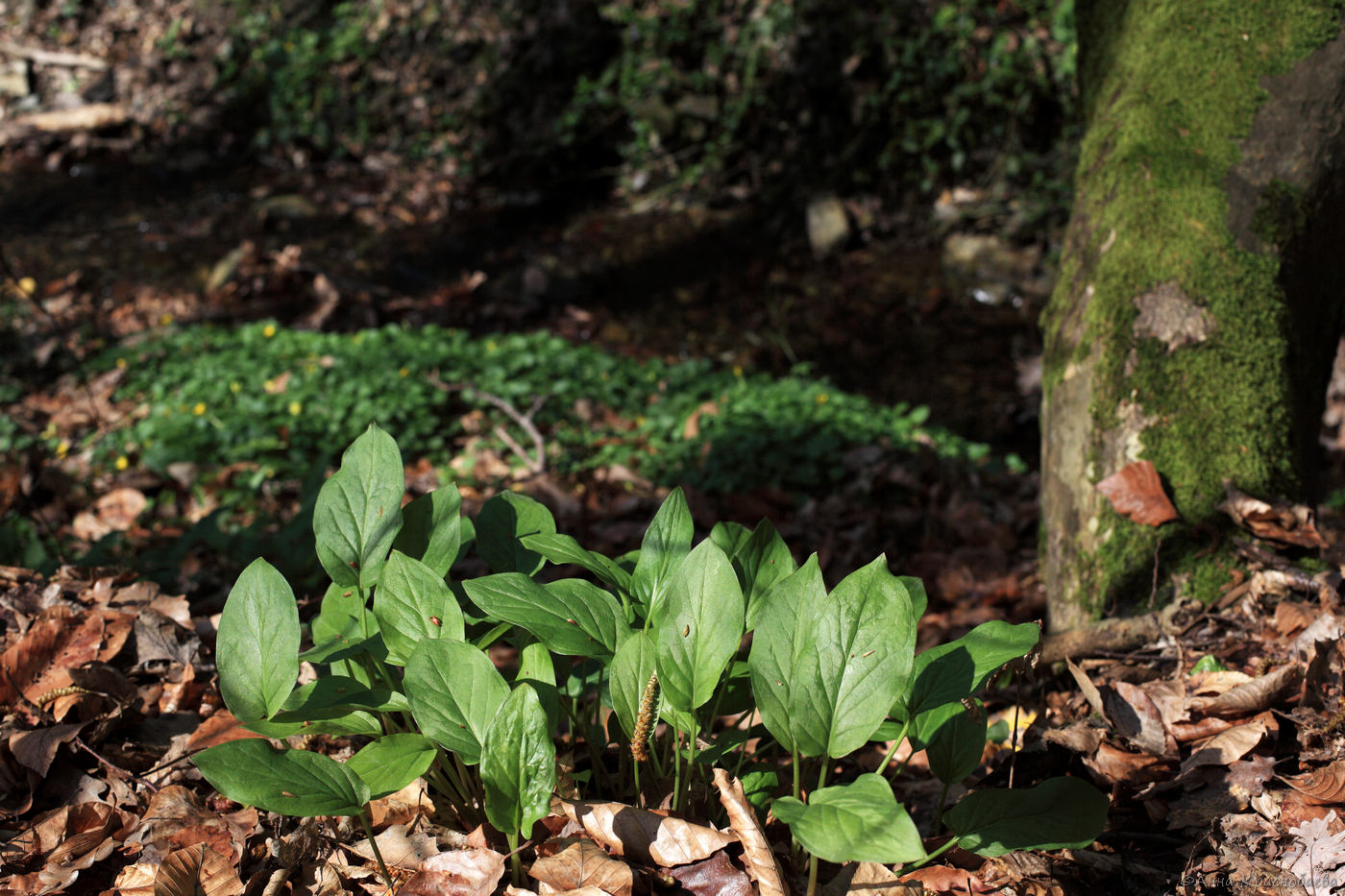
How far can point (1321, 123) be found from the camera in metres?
2.20

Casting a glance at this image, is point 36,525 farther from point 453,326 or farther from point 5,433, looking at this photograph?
point 453,326

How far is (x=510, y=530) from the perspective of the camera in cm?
160

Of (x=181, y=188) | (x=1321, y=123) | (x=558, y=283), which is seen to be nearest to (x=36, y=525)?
(x=558, y=283)

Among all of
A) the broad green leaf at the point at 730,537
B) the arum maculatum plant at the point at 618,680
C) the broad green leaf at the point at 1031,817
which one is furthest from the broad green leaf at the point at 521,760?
the broad green leaf at the point at 1031,817

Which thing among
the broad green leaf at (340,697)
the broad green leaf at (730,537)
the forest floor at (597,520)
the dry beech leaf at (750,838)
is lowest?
the forest floor at (597,520)

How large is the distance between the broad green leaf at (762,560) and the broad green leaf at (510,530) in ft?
1.17

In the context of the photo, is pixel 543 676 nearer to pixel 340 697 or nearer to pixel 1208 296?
pixel 340 697

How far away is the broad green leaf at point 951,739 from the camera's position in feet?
4.39

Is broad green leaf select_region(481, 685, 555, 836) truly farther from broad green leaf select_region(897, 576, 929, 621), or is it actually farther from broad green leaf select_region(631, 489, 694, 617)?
broad green leaf select_region(897, 576, 929, 621)

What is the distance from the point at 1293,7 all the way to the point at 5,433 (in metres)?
5.88

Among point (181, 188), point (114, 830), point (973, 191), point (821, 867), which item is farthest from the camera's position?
point (181, 188)

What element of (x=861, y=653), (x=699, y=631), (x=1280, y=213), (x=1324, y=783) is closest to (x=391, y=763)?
(x=699, y=631)

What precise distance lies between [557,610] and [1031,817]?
0.75 metres

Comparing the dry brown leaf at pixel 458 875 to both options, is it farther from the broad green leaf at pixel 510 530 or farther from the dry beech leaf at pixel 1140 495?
the dry beech leaf at pixel 1140 495
